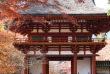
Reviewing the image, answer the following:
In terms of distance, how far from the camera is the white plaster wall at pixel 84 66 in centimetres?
1223

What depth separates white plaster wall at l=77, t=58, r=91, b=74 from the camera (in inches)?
481

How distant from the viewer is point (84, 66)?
1232 centimetres

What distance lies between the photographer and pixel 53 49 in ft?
38.1

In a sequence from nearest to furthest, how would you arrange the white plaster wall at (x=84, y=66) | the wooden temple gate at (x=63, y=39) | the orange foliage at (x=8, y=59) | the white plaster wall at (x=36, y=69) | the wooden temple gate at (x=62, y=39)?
1. the wooden temple gate at (x=63, y=39)
2. the wooden temple gate at (x=62, y=39)
3. the orange foliage at (x=8, y=59)
4. the white plaster wall at (x=84, y=66)
5. the white plaster wall at (x=36, y=69)

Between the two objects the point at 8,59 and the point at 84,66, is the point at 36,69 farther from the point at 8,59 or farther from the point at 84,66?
the point at 84,66

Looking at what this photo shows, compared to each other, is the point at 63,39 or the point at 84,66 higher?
the point at 63,39

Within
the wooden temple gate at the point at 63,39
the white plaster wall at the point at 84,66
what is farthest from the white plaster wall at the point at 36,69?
the white plaster wall at the point at 84,66

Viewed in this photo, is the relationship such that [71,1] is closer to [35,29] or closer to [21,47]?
[35,29]

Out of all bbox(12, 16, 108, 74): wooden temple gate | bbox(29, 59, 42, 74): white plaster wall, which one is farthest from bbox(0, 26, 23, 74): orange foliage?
bbox(29, 59, 42, 74): white plaster wall

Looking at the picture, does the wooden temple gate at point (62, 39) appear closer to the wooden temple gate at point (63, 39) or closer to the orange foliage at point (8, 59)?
the wooden temple gate at point (63, 39)

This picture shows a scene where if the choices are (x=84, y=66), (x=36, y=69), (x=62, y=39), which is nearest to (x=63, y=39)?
(x=62, y=39)

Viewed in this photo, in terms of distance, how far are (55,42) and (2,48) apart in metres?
5.18

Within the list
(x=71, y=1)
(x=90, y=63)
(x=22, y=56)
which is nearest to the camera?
(x=22, y=56)

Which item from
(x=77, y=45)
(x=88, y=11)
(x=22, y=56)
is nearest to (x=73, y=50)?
(x=77, y=45)
